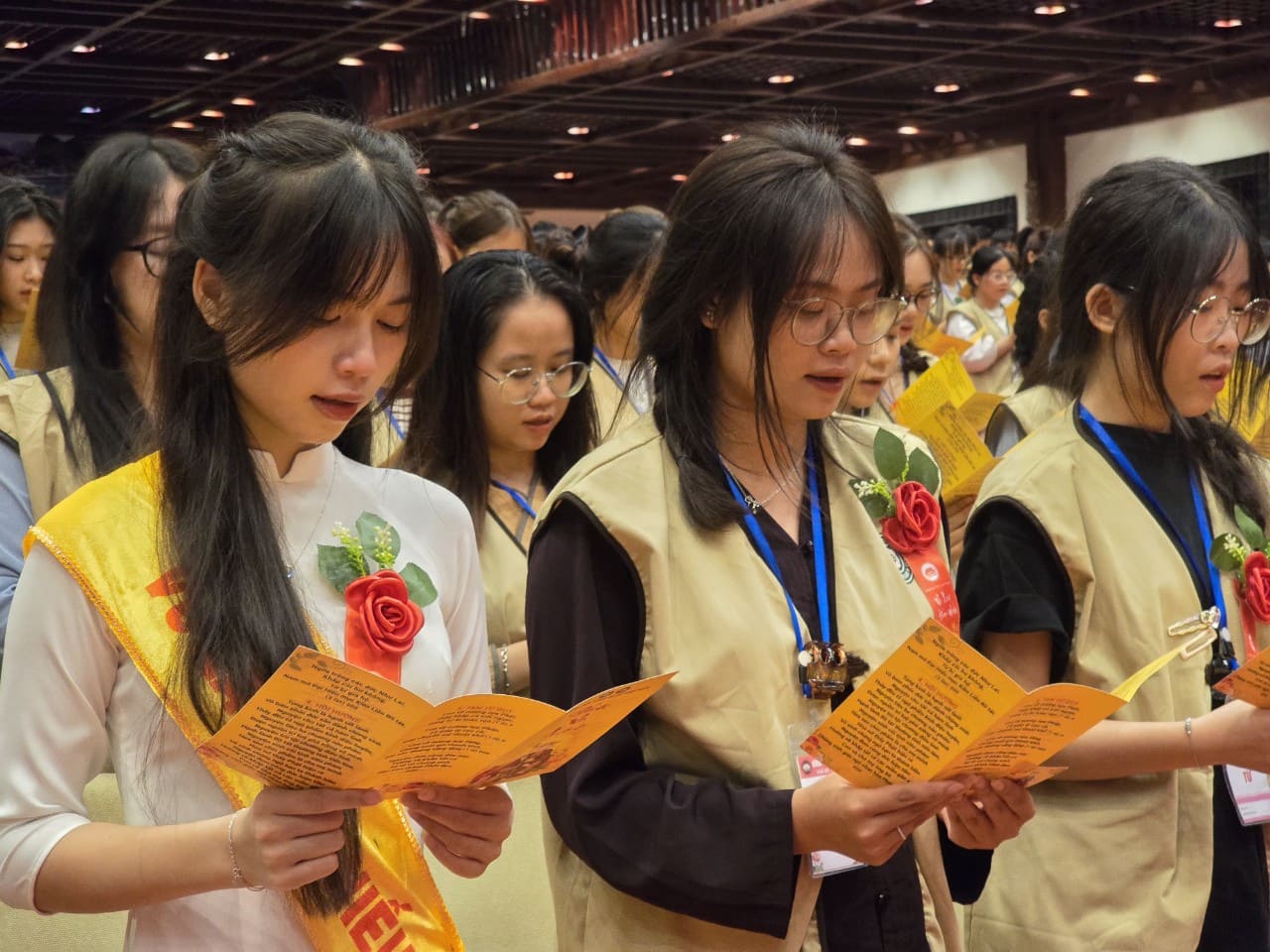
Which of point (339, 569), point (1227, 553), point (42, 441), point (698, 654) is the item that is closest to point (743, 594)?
point (698, 654)

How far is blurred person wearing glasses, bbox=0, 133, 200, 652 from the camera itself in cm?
239

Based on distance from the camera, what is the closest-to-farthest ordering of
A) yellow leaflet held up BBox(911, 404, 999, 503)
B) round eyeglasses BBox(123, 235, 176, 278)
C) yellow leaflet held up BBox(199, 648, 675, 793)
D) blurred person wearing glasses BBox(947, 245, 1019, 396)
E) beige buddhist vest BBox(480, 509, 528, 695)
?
yellow leaflet held up BBox(199, 648, 675, 793) < round eyeglasses BBox(123, 235, 176, 278) < beige buddhist vest BBox(480, 509, 528, 695) < yellow leaflet held up BBox(911, 404, 999, 503) < blurred person wearing glasses BBox(947, 245, 1019, 396)

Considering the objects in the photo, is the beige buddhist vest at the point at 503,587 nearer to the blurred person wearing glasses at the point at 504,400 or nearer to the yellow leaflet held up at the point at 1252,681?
the blurred person wearing glasses at the point at 504,400

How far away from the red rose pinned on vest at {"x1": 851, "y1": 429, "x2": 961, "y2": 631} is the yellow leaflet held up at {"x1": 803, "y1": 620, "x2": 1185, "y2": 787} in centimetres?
35

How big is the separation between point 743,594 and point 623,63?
10035 mm

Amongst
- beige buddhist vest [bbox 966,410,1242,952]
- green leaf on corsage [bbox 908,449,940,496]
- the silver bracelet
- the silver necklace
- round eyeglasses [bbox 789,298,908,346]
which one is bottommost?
beige buddhist vest [bbox 966,410,1242,952]

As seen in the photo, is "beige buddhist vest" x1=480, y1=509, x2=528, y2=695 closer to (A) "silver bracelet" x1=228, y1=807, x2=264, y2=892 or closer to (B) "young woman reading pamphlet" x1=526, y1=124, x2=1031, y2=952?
(B) "young woman reading pamphlet" x1=526, y1=124, x2=1031, y2=952

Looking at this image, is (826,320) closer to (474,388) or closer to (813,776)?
(813,776)

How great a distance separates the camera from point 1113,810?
210 cm

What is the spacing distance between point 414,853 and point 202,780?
235 mm

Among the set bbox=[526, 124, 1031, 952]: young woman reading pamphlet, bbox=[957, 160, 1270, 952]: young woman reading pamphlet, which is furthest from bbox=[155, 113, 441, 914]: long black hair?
bbox=[957, 160, 1270, 952]: young woman reading pamphlet

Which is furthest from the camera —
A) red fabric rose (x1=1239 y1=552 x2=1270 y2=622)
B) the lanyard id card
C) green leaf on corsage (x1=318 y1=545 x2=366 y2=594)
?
red fabric rose (x1=1239 y1=552 x2=1270 y2=622)

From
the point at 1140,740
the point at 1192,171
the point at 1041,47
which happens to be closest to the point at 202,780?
the point at 1140,740

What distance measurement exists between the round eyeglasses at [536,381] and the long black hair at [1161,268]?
928 millimetres
